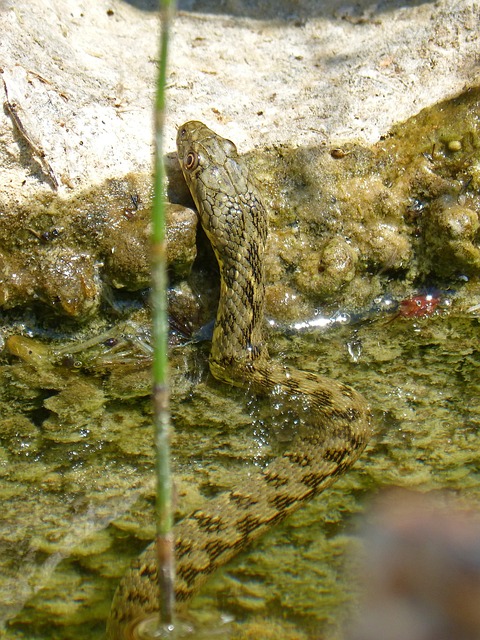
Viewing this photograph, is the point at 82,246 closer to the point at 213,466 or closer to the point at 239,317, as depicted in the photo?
the point at 239,317

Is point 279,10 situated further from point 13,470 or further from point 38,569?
point 38,569

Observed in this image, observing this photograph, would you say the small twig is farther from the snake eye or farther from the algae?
the snake eye

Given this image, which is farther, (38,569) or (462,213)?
(462,213)

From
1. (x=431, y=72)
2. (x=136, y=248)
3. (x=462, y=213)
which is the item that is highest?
(x=431, y=72)

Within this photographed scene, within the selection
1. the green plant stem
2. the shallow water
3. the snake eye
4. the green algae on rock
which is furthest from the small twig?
the green plant stem

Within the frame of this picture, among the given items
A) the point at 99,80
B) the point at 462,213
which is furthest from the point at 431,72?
the point at 99,80
